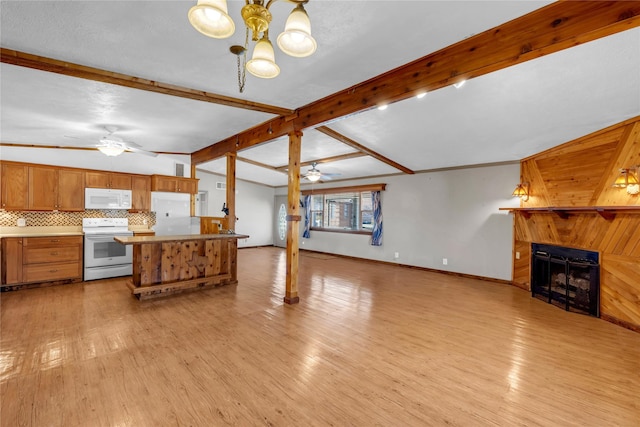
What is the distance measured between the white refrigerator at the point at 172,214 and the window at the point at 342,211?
13.6 ft

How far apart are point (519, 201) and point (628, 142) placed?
1.99 metres

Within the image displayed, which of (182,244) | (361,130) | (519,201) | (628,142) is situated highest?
(361,130)

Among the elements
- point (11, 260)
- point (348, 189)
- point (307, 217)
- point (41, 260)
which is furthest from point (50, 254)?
point (348, 189)

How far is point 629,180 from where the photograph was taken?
349 centimetres

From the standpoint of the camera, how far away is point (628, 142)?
3.69 m

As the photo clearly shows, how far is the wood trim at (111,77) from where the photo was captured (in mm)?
2506

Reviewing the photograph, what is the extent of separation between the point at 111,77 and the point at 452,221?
6482mm

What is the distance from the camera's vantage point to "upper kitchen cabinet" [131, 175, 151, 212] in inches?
243

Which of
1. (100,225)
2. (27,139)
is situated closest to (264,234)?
(100,225)

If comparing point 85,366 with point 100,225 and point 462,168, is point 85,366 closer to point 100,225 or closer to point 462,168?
point 100,225

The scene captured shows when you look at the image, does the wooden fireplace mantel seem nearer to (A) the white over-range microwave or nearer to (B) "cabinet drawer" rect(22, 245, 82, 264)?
(A) the white over-range microwave

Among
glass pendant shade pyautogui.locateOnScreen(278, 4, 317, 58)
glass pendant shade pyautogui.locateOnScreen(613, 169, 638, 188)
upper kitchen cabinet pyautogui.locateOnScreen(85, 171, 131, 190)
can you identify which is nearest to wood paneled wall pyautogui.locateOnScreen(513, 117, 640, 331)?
glass pendant shade pyautogui.locateOnScreen(613, 169, 638, 188)

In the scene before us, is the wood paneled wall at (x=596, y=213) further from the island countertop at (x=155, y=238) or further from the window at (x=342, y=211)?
the island countertop at (x=155, y=238)

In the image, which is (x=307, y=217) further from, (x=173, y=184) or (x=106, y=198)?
(x=106, y=198)
